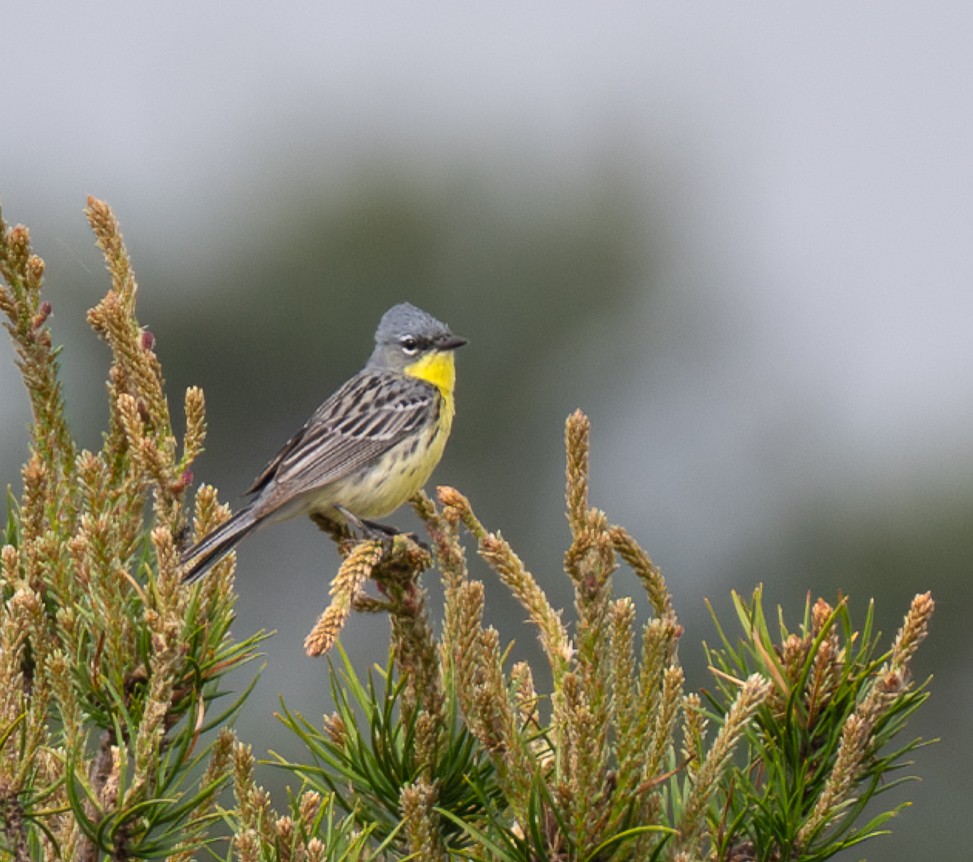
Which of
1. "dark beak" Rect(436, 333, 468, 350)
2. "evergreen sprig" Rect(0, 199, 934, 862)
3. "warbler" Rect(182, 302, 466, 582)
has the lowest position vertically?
"warbler" Rect(182, 302, 466, 582)

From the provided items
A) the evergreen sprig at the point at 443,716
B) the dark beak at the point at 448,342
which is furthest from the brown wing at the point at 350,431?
the evergreen sprig at the point at 443,716

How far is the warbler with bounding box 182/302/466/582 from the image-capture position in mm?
6422

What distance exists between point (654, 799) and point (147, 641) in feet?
3.31

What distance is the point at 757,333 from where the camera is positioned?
26.8 meters

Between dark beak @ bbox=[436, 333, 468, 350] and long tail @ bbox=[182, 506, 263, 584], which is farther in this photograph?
dark beak @ bbox=[436, 333, 468, 350]

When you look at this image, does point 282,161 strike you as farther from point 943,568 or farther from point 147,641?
point 147,641

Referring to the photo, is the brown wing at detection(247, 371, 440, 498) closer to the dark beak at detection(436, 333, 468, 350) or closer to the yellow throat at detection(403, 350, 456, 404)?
the yellow throat at detection(403, 350, 456, 404)

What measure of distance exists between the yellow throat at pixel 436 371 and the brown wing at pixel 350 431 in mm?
66

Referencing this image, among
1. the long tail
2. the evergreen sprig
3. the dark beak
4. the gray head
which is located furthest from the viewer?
the gray head

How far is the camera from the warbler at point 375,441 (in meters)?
6.42

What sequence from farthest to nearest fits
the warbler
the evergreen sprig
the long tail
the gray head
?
the gray head → the warbler → the long tail → the evergreen sprig

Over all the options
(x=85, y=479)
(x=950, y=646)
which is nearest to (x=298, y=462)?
(x=85, y=479)

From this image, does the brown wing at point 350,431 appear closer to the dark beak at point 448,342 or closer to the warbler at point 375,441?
the warbler at point 375,441

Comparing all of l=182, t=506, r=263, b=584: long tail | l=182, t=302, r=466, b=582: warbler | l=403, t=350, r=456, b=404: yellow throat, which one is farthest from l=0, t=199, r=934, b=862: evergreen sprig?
l=403, t=350, r=456, b=404: yellow throat
